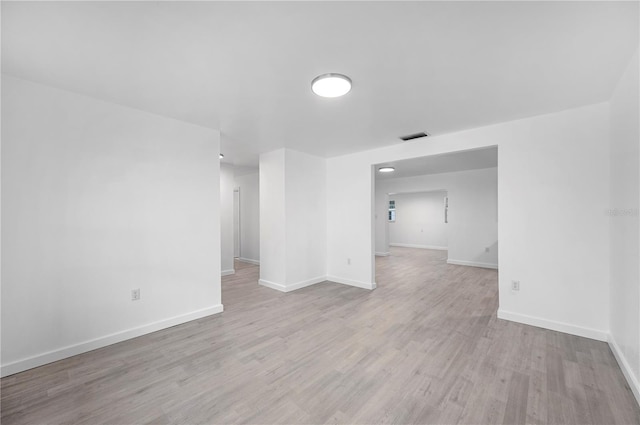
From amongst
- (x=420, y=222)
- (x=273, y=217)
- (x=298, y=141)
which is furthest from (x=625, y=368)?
(x=420, y=222)

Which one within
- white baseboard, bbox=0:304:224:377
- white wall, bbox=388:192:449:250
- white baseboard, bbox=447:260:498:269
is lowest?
white baseboard, bbox=447:260:498:269

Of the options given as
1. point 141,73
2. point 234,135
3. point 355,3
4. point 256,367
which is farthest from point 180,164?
point 355,3

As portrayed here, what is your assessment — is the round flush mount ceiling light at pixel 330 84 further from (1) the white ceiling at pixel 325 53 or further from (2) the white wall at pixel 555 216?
(2) the white wall at pixel 555 216

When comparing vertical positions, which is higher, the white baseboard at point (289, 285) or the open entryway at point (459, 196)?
the open entryway at point (459, 196)

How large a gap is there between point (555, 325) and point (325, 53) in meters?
3.66

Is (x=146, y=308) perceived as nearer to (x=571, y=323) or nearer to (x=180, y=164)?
(x=180, y=164)

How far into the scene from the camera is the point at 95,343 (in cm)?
252

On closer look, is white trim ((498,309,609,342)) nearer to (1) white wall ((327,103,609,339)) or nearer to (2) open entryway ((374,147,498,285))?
(1) white wall ((327,103,609,339))

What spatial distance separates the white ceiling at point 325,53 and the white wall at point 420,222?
761 cm

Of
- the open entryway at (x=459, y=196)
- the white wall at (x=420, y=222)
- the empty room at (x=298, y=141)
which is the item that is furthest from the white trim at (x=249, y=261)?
the white wall at (x=420, y=222)

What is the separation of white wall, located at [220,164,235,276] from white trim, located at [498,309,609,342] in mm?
4990

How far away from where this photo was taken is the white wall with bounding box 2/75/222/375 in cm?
217

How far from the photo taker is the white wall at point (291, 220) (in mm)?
4547

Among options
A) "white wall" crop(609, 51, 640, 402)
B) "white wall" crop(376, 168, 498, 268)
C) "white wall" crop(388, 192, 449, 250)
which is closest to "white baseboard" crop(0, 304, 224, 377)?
"white wall" crop(609, 51, 640, 402)
